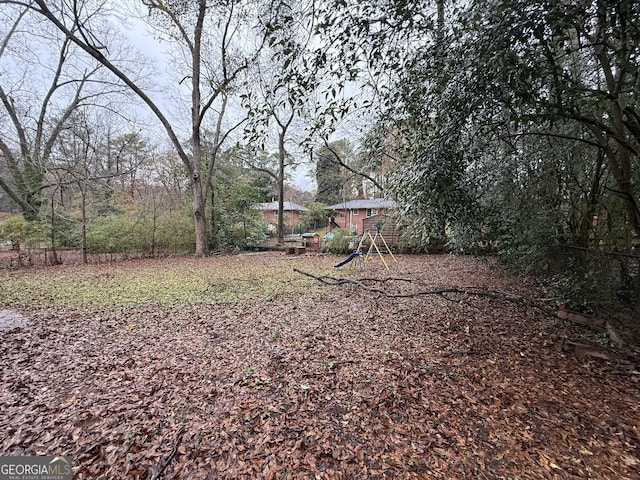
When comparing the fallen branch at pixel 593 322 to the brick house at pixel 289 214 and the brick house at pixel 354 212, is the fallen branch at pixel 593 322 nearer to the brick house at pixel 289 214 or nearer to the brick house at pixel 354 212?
the brick house at pixel 354 212

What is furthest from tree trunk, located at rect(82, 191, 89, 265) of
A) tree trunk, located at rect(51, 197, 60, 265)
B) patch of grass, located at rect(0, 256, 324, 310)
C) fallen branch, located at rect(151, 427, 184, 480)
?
fallen branch, located at rect(151, 427, 184, 480)

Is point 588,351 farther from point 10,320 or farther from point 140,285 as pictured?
point 140,285

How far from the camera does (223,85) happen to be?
8859mm

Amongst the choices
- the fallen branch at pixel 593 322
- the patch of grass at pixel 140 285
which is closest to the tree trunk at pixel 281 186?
the patch of grass at pixel 140 285

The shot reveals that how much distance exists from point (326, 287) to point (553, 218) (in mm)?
3624

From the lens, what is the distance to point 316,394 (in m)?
1.96

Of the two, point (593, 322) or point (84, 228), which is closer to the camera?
point (593, 322)

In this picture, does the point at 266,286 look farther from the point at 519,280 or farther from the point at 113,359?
the point at 519,280

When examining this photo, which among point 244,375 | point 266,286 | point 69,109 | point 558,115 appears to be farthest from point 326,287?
point 69,109

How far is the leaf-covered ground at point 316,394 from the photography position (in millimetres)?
1412
